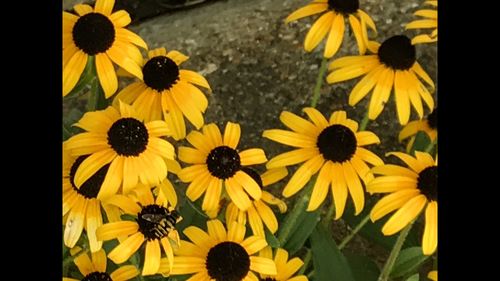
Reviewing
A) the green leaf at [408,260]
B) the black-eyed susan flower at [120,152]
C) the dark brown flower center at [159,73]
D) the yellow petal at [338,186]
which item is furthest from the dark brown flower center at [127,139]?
the green leaf at [408,260]

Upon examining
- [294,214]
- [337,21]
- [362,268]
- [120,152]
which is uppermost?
[337,21]

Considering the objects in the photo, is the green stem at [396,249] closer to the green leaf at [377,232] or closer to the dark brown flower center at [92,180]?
the green leaf at [377,232]

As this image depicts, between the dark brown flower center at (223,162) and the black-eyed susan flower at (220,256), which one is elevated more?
the dark brown flower center at (223,162)

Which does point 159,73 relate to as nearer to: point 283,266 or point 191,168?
point 191,168

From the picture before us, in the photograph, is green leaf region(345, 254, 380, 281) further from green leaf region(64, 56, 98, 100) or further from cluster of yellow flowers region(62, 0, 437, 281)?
green leaf region(64, 56, 98, 100)

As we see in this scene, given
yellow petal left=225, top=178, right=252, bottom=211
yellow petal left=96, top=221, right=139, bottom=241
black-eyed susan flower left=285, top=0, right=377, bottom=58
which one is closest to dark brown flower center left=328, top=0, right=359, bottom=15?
black-eyed susan flower left=285, top=0, right=377, bottom=58

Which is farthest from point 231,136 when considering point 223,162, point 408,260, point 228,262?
point 408,260

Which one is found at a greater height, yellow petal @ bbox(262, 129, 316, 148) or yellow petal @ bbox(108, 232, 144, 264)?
yellow petal @ bbox(262, 129, 316, 148)

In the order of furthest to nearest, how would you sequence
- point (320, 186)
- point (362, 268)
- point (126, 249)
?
point (362, 268)
point (320, 186)
point (126, 249)
